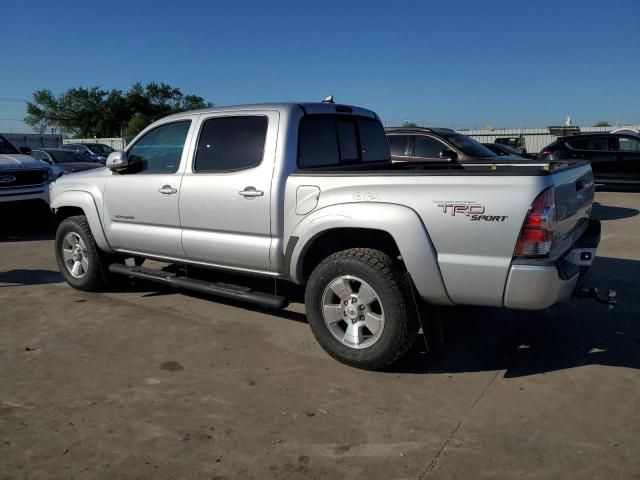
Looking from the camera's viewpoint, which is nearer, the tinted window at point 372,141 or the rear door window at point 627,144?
the tinted window at point 372,141

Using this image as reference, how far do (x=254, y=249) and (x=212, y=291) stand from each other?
2.08 feet

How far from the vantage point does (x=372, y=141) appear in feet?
18.3

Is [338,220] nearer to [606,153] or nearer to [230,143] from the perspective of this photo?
[230,143]

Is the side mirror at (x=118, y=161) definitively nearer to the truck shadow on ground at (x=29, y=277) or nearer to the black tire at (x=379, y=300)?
the truck shadow on ground at (x=29, y=277)

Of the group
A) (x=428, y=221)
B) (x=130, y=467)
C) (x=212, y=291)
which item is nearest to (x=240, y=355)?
(x=212, y=291)

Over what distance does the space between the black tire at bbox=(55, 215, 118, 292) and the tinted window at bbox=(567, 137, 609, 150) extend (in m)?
12.9

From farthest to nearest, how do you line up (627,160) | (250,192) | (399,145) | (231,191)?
1. (627,160)
2. (399,145)
3. (231,191)
4. (250,192)

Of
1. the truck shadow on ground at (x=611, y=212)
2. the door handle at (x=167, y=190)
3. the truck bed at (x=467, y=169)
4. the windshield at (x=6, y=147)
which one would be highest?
the windshield at (x=6, y=147)

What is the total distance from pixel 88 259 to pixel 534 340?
4.49 metres

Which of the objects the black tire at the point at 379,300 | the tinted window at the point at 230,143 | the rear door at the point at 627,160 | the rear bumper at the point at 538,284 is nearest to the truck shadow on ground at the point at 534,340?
the black tire at the point at 379,300

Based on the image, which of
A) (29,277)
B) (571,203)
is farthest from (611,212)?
(29,277)

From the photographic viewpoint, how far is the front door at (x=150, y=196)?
5.06m

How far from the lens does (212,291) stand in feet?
15.8

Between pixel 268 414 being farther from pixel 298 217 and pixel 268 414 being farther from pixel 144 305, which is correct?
pixel 144 305
